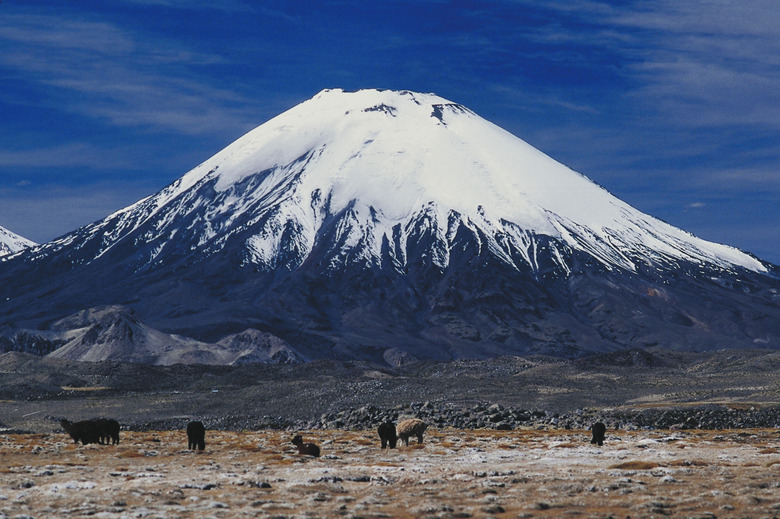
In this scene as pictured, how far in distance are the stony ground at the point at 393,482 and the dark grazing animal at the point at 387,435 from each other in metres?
0.69

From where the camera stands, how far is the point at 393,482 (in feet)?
76.9

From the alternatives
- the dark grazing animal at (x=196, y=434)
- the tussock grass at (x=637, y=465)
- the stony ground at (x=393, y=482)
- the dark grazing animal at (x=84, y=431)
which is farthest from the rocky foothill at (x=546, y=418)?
the tussock grass at (x=637, y=465)

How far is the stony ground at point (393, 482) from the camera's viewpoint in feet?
61.1

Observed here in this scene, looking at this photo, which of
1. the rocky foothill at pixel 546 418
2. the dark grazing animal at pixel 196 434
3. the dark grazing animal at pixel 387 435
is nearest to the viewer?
the dark grazing animal at pixel 387 435

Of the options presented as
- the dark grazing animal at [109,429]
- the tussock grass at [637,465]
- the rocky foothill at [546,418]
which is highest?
the dark grazing animal at [109,429]

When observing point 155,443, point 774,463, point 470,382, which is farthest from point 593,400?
point 774,463

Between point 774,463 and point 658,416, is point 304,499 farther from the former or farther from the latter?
point 658,416

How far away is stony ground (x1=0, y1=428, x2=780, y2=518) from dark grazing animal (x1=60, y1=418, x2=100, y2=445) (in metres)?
0.88

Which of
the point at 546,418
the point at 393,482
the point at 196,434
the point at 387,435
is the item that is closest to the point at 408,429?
the point at 387,435

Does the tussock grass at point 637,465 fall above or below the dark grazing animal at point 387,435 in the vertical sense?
below

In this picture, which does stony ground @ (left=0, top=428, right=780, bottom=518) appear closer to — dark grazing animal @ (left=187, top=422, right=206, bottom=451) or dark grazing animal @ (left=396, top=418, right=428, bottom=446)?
dark grazing animal @ (left=187, top=422, right=206, bottom=451)

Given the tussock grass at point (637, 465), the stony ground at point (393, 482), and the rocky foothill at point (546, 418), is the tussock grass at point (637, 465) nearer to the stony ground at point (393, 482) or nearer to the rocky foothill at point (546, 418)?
the stony ground at point (393, 482)

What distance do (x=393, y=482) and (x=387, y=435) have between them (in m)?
11.3

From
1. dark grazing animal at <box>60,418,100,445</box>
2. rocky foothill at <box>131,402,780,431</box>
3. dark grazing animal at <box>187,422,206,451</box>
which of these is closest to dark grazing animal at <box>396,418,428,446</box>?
dark grazing animal at <box>187,422,206,451</box>
